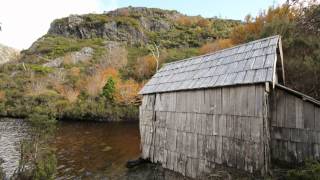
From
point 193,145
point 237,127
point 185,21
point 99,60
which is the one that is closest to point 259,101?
point 237,127

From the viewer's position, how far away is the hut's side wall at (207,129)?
38.5ft

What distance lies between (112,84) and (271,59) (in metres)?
39.6

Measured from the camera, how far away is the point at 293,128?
Result: 1153cm

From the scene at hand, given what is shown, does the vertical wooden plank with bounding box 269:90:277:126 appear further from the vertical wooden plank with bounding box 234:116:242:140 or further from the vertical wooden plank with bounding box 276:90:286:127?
the vertical wooden plank with bounding box 234:116:242:140

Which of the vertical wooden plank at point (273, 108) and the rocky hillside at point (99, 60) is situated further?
Answer: the rocky hillside at point (99, 60)

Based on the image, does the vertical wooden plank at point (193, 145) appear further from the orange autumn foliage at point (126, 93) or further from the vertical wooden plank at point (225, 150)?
the orange autumn foliage at point (126, 93)

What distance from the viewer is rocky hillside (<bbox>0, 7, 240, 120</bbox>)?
4981 cm

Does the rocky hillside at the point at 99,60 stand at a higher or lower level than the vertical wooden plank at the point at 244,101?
higher

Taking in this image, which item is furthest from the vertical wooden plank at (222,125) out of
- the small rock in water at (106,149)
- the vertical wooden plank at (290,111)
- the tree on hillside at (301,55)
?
the small rock in water at (106,149)

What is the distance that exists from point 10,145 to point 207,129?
20.8 metres

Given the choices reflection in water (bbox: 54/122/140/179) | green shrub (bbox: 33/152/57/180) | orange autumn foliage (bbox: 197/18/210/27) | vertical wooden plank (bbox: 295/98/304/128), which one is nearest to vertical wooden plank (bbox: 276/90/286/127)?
vertical wooden plank (bbox: 295/98/304/128)

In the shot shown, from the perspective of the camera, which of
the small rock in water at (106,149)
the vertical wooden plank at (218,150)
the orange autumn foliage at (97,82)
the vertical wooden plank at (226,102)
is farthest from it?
the orange autumn foliage at (97,82)

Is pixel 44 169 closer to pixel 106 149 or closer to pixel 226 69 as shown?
pixel 226 69

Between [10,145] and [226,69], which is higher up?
[226,69]
